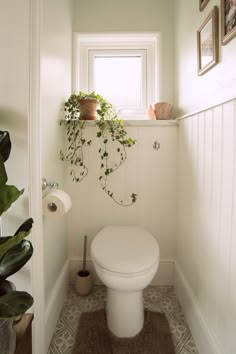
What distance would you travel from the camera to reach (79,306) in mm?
1518

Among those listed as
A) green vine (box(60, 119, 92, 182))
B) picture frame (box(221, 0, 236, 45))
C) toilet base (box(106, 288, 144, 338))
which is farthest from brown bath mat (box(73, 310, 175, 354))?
picture frame (box(221, 0, 236, 45))

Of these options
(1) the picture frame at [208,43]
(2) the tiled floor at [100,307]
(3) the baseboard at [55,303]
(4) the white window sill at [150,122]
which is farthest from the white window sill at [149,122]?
(2) the tiled floor at [100,307]

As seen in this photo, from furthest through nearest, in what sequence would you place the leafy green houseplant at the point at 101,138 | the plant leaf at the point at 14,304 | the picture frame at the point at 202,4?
1. the leafy green houseplant at the point at 101,138
2. the picture frame at the point at 202,4
3. the plant leaf at the point at 14,304

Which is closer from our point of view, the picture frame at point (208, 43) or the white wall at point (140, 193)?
the picture frame at point (208, 43)

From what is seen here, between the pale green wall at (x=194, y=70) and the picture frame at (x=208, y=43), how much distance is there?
0.08ft

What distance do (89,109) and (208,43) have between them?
0.83 m

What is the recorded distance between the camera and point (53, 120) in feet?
4.44

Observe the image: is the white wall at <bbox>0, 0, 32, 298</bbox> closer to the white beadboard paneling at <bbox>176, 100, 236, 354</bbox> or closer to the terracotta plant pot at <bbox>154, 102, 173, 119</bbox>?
the white beadboard paneling at <bbox>176, 100, 236, 354</bbox>

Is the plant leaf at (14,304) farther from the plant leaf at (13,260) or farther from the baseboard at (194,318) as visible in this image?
the baseboard at (194,318)

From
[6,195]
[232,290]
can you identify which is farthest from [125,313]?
[6,195]

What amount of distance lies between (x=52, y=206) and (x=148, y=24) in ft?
5.14

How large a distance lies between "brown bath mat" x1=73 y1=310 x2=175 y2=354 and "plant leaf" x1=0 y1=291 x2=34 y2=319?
0.75 meters

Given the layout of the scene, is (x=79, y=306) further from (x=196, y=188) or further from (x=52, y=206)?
(x=196, y=188)

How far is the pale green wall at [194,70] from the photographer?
94 cm
